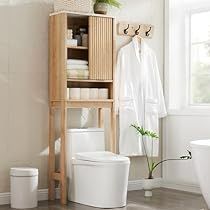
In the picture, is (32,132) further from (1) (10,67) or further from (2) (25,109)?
(1) (10,67)

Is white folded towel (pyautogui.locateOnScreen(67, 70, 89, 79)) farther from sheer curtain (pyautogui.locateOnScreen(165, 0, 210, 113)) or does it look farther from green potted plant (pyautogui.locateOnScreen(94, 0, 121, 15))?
sheer curtain (pyautogui.locateOnScreen(165, 0, 210, 113))

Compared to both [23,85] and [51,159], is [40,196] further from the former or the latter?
[23,85]

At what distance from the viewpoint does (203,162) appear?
4617mm

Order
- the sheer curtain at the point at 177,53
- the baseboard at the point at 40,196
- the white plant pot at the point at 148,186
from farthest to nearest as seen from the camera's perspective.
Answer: the sheer curtain at the point at 177,53
the white plant pot at the point at 148,186
the baseboard at the point at 40,196

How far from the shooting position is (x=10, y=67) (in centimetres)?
507

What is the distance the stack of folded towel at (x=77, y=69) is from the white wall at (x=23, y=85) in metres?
0.30

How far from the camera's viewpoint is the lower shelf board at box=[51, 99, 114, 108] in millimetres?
5109

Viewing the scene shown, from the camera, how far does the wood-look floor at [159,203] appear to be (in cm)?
487

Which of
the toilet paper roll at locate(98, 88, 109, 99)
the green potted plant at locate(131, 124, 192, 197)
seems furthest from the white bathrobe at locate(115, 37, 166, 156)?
the toilet paper roll at locate(98, 88, 109, 99)

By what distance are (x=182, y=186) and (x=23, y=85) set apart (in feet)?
6.93

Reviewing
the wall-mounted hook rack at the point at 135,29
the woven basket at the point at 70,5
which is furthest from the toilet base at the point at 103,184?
the wall-mounted hook rack at the point at 135,29

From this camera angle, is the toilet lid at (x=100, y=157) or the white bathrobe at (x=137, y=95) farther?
the white bathrobe at (x=137, y=95)

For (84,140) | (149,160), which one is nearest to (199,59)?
(149,160)

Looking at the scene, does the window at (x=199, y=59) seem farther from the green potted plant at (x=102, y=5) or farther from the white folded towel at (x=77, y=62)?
the white folded towel at (x=77, y=62)
